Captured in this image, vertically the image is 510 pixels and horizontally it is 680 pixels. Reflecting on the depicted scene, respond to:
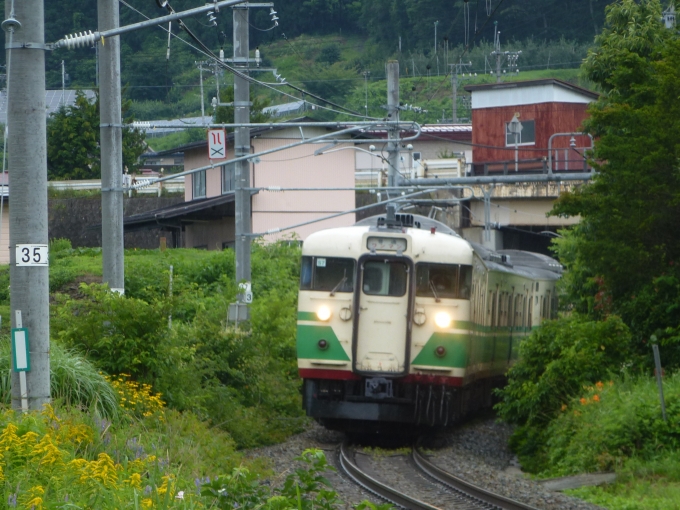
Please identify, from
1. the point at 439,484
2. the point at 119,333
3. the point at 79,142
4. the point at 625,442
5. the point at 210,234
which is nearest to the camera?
the point at 625,442

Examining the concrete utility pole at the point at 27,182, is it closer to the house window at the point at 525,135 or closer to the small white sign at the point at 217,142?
the small white sign at the point at 217,142

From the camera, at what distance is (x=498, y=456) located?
16.0 meters

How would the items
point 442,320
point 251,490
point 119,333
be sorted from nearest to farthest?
point 251,490, point 119,333, point 442,320

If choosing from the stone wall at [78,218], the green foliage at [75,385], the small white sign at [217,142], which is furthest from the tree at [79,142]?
the green foliage at [75,385]

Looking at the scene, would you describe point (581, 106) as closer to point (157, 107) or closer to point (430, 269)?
point (430, 269)

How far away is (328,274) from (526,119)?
28.8 m

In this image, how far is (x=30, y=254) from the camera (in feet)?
32.2

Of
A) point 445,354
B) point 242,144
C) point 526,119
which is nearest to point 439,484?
point 445,354

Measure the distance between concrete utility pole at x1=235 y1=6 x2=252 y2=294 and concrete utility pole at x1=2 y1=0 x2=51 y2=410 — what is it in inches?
411

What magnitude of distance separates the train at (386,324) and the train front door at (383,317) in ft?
0.05

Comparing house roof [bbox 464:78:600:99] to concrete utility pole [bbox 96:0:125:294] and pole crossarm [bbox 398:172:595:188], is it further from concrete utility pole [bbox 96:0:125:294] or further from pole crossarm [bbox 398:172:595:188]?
concrete utility pole [bbox 96:0:125:294]

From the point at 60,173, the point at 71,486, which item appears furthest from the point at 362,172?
the point at 71,486

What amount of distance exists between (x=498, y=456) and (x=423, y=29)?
63.1 m

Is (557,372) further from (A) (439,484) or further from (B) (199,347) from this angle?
(B) (199,347)
